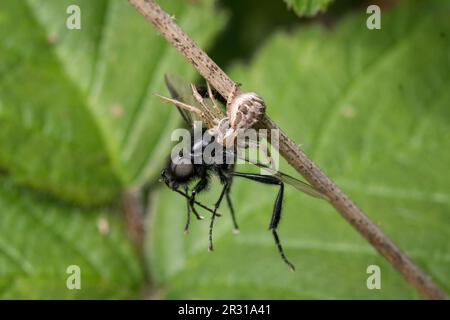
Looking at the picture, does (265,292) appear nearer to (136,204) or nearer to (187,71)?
(136,204)

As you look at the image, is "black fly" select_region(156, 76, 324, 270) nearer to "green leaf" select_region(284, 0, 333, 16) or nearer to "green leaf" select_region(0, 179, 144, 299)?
"green leaf" select_region(284, 0, 333, 16)

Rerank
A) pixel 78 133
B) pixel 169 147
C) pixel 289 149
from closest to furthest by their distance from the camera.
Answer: pixel 289 149
pixel 78 133
pixel 169 147

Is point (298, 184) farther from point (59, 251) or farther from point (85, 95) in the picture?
point (85, 95)

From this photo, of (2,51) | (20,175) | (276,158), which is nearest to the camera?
(276,158)

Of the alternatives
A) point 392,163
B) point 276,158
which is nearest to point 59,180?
point 276,158

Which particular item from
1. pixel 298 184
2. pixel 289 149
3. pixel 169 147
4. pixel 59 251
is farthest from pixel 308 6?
pixel 59 251

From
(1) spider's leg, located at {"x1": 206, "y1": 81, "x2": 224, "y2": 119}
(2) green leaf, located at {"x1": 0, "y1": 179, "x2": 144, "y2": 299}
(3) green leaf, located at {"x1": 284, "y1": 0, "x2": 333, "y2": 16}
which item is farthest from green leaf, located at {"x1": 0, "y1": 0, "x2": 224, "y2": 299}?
(1) spider's leg, located at {"x1": 206, "y1": 81, "x2": 224, "y2": 119}
